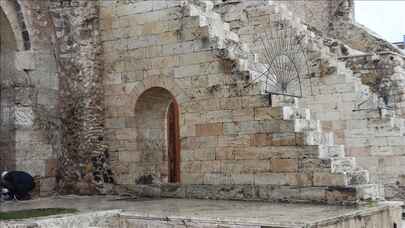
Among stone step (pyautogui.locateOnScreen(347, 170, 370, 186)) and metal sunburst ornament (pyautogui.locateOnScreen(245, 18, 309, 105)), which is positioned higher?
metal sunburst ornament (pyautogui.locateOnScreen(245, 18, 309, 105))

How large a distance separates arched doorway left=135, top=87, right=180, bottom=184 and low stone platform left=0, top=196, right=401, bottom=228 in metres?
1.66

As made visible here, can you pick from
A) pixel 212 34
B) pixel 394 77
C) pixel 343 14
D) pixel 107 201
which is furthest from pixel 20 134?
pixel 343 14

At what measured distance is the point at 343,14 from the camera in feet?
61.8

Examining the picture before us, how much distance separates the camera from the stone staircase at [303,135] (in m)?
7.80

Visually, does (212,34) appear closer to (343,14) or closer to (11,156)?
(11,156)

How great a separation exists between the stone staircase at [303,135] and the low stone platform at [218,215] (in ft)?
1.21

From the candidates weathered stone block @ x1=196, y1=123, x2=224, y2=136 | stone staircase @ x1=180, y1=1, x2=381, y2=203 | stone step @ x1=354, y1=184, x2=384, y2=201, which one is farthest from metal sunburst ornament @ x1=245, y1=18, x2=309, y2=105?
stone step @ x1=354, y1=184, x2=384, y2=201

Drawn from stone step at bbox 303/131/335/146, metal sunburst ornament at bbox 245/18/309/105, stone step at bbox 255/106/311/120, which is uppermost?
metal sunburst ornament at bbox 245/18/309/105

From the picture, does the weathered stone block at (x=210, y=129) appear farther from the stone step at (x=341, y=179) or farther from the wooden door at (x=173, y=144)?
the wooden door at (x=173, y=144)

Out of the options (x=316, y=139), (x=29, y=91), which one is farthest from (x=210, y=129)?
(x=29, y=91)

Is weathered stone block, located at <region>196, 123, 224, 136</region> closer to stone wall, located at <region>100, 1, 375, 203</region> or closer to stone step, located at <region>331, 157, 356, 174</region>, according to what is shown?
stone wall, located at <region>100, 1, 375, 203</region>

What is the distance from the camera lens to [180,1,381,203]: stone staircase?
7805 mm

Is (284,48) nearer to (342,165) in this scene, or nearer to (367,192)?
(342,165)

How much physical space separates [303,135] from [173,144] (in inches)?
150
